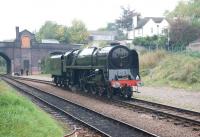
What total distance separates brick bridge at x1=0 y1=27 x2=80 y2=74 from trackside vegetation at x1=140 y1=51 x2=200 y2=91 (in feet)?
141

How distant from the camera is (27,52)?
82188 mm

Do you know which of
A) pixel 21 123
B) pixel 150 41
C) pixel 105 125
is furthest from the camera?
pixel 150 41

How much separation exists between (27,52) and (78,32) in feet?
86.8

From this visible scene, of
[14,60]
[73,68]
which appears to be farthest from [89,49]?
[14,60]

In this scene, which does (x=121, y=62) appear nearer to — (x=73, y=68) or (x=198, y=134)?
(x=73, y=68)

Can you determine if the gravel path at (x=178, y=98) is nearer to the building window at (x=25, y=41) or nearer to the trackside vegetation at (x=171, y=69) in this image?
the trackside vegetation at (x=171, y=69)

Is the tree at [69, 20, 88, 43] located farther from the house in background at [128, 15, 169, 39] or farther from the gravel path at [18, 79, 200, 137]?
the gravel path at [18, 79, 200, 137]

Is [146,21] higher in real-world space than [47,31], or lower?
lower

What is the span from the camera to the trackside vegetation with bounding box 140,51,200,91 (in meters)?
30.7

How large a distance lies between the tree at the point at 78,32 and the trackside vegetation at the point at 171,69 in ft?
208

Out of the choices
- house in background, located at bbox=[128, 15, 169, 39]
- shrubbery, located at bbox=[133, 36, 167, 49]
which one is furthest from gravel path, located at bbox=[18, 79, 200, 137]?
house in background, located at bbox=[128, 15, 169, 39]

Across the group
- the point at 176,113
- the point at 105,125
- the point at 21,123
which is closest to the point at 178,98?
the point at 176,113

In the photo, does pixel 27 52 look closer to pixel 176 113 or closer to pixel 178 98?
pixel 178 98

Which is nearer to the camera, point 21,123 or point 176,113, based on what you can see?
point 21,123
